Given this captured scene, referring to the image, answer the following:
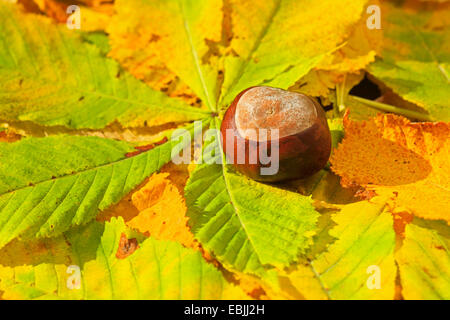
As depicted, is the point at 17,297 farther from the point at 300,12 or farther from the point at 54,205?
the point at 300,12

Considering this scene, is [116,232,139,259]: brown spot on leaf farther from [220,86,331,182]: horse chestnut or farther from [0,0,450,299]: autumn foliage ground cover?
[220,86,331,182]: horse chestnut

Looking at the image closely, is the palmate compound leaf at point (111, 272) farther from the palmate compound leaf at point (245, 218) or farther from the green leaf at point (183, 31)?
the green leaf at point (183, 31)

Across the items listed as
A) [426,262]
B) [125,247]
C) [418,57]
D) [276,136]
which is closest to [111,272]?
[125,247]

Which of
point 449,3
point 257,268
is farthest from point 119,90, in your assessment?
point 449,3

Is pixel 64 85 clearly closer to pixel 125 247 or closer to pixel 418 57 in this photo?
pixel 125 247

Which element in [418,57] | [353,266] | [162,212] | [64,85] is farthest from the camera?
[418,57]

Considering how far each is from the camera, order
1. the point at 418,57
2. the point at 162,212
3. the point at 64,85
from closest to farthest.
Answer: the point at 162,212, the point at 64,85, the point at 418,57
